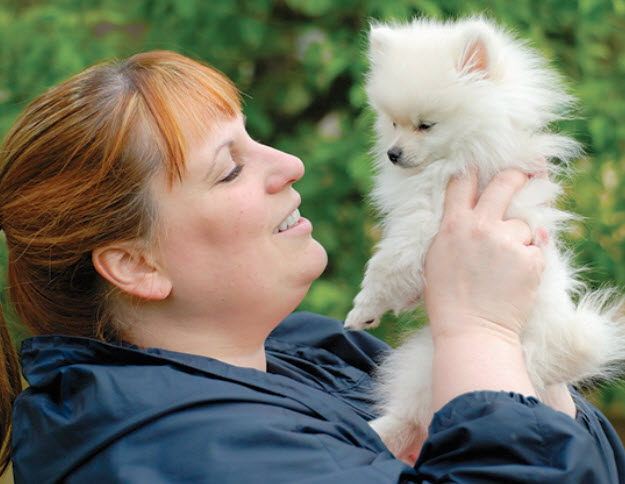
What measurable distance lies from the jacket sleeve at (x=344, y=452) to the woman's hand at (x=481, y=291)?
0.12 metres

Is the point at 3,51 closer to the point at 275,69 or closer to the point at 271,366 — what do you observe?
the point at 275,69

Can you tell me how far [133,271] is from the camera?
5.20 feet

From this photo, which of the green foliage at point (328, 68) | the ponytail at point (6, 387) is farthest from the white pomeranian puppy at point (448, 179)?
the green foliage at point (328, 68)

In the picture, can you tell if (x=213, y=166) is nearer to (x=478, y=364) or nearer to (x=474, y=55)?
(x=478, y=364)

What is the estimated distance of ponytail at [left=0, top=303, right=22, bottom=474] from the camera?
169 centimetres

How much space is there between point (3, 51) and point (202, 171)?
2.70 meters

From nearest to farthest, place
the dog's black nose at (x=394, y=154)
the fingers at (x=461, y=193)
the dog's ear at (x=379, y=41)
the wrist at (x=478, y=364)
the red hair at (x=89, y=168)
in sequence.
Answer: the wrist at (x=478, y=364) < the red hair at (x=89, y=168) < the fingers at (x=461, y=193) < the dog's black nose at (x=394, y=154) < the dog's ear at (x=379, y=41)

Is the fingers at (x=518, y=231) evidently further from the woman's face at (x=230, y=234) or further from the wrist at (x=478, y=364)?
the woman's face at (x=230, y=234)

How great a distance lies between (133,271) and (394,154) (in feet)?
2.86

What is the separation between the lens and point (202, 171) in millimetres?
1568

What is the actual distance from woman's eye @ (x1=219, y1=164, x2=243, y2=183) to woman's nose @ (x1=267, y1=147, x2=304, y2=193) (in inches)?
3.0

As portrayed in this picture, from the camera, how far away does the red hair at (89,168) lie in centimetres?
153

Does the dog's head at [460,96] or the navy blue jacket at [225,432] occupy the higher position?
the dog's head at [460,96]

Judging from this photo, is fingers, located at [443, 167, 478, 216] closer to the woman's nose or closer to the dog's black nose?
the dog's black nose
